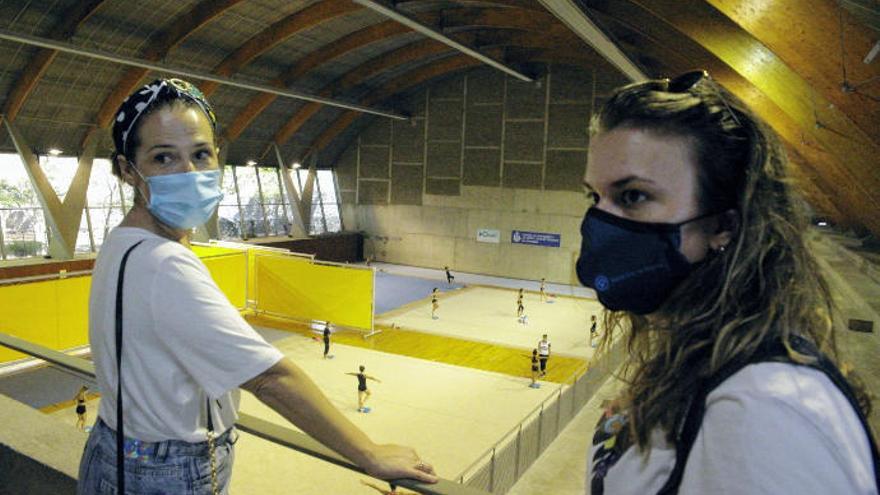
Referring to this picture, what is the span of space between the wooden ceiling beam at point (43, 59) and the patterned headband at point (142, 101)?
17.7 m

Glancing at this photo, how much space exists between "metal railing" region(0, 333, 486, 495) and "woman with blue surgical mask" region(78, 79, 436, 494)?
44 millimetres

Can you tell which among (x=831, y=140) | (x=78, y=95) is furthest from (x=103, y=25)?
(x=831, y=140)

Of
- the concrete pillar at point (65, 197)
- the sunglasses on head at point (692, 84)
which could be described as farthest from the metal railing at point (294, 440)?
the concrete pillar at point (65, 197)

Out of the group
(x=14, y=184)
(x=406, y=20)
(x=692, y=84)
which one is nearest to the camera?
(x=692, y=84)

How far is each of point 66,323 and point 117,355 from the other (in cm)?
1335

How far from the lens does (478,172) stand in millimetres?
29750

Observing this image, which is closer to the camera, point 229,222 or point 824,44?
point 824,44

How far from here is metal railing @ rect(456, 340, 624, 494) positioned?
866 cm

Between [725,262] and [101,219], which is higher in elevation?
[725,262]

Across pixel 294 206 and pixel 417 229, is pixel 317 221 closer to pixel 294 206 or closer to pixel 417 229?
pixel 294 206

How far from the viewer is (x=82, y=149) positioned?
21.1m

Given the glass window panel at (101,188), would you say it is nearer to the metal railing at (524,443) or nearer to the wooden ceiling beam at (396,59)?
the wooden ceiling beam at (396,59)

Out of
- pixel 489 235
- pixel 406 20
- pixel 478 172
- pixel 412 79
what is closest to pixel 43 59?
pixel 406 20

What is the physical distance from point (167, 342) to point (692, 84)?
1.57 m
